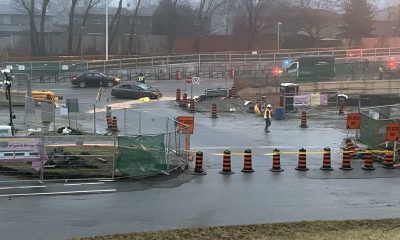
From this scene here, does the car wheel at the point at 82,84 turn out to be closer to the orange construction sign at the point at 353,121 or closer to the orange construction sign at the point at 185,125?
the orange construction sign at the point at 185,125

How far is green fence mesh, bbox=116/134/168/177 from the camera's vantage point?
18938 millimetres

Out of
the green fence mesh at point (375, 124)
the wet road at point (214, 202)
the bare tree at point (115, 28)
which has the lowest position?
the wet road at point (214, 202)

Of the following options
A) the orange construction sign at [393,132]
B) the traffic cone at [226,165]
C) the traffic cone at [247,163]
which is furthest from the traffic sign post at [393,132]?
the traffic cone at [226,165]

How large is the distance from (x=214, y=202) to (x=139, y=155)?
4.14 m

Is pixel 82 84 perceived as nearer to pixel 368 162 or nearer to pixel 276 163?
pixel 276 163

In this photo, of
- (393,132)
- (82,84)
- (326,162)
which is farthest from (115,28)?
(326,162)

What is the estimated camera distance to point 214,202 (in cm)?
1593

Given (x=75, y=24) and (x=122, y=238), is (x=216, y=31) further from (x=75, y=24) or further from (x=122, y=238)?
(x=122, y=238)

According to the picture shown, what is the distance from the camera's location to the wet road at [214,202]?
1340 centimetres

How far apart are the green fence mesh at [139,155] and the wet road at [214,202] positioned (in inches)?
33.2

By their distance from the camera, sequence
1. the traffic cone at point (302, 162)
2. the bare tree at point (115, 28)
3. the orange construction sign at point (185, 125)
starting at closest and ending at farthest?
the traffic cone at point (302, 162), the orange construction sign at point (185, 125), the bare tree at point (115, 28)

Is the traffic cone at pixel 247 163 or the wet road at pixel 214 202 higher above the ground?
the traffic cone at pixel 247 163

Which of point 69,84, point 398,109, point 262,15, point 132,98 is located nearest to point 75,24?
point 262,15

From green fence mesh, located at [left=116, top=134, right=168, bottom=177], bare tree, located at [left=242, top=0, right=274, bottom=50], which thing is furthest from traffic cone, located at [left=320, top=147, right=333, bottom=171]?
bare tree, located at [left=242, top=0, right=274, bottom=50]
